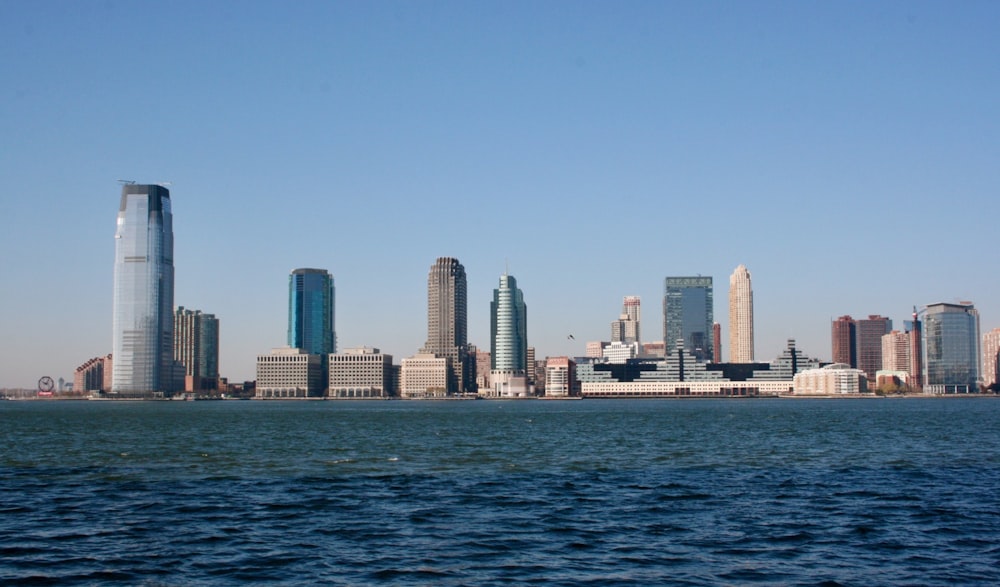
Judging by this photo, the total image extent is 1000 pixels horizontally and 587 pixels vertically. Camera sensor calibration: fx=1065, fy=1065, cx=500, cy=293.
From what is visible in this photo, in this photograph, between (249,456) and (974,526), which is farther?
(249,456)

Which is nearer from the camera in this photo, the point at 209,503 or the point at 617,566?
the point at 617,566

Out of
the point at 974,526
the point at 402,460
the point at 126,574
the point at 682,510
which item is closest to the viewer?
the point at 126,574

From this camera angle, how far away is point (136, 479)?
176ft

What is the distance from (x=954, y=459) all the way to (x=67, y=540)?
174 feet

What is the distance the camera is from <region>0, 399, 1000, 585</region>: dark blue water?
30.6 m

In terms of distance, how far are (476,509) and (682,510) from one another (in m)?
8.13

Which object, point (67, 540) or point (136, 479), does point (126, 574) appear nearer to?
point (67, 540)

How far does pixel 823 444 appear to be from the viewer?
82562 millimetres

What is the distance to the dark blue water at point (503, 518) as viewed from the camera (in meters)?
30.6

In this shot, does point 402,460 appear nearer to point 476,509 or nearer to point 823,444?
point 476,509

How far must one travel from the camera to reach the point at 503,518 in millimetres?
39969

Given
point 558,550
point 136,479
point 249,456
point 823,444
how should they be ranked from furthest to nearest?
point 823,444 < point 249,456 < point 136,479 < point 558,550

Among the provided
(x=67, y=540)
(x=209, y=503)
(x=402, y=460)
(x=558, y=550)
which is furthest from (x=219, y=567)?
(x=402, y=460)

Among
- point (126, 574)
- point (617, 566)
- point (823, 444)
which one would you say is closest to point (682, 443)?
point (823, 444)
